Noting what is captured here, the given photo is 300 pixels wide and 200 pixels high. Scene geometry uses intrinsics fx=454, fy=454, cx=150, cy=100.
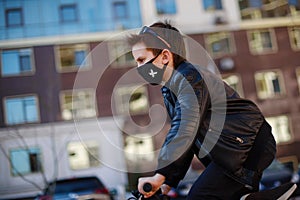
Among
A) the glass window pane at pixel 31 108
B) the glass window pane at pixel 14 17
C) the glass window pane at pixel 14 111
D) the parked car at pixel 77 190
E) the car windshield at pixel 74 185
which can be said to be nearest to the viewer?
the parked car at pixel 77 190

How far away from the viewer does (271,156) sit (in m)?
1.85

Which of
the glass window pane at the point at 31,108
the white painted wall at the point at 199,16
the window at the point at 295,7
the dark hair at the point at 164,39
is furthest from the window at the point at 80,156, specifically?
the dark hair at the point at 164,39

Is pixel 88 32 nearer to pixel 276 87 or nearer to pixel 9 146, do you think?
pixel 9 146

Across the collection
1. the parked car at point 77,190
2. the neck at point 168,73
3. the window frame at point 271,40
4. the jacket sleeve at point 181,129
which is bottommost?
the parked car at point 77,190

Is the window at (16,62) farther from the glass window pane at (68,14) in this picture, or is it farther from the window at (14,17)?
the glass window pane at (68,14)

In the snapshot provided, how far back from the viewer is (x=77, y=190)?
25.8 ft

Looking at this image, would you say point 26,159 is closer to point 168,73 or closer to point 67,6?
point 67,6

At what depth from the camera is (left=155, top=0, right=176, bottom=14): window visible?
20981mm

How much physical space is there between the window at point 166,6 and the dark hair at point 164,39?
19396 mm

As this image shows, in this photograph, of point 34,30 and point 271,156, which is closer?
point 271,156

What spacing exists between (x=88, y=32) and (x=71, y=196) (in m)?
13.5

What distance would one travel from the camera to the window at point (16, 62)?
19.7m

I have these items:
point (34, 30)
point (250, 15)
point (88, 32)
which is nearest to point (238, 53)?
point (250, 15)

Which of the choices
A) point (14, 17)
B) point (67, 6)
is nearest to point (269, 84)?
point (67, 6)
